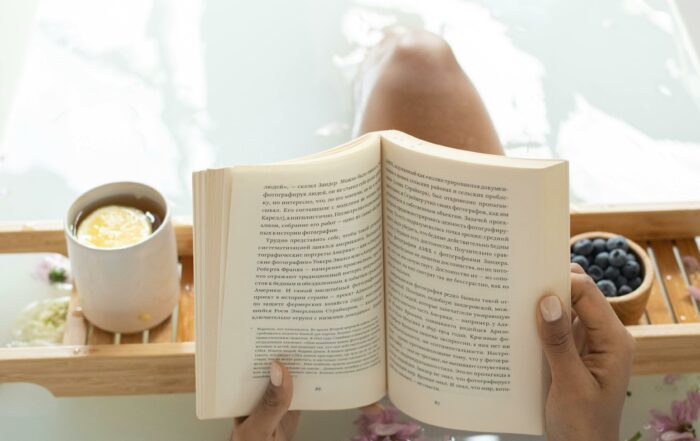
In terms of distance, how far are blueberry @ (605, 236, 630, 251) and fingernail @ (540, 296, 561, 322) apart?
0.38 meters

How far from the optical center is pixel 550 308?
2.80ft

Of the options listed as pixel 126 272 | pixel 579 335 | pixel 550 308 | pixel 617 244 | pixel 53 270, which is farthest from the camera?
pixel 53 270

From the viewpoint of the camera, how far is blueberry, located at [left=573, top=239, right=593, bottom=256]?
1.21m

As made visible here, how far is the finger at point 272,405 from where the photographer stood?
92cm

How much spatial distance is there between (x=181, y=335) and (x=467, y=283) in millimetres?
463

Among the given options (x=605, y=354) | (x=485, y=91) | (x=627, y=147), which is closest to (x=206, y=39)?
(x=485, y=91)

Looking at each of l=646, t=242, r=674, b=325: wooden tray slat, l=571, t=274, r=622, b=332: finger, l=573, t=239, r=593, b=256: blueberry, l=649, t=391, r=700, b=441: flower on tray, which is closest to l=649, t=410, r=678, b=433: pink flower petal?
l=649, t=391, r=700, b=441: flower on tray

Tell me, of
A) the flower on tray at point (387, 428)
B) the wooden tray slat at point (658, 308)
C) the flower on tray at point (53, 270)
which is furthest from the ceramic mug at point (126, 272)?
the wooden tray slat at point (658, 308)

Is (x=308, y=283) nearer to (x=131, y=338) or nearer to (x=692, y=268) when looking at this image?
(x=131, y=338)

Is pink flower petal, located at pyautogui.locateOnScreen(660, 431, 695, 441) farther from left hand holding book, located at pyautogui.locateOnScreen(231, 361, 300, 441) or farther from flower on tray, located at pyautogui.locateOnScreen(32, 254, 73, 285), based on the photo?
flower on tray, located at pyautogui.locateOnScreen(32, 254, 73, 285)

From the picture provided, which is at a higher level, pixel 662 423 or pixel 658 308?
pixel 658 308

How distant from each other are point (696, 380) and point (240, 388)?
0.62 metres

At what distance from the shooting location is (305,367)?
954 millimetres

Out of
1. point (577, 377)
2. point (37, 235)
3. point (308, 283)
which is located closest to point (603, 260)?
point (577, 377)
